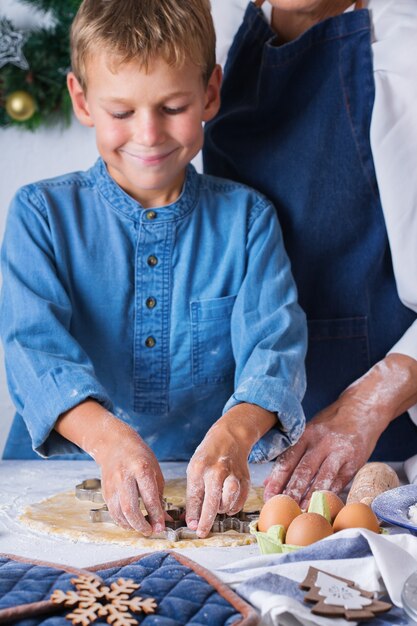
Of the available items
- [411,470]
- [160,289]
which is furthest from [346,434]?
[160,289]

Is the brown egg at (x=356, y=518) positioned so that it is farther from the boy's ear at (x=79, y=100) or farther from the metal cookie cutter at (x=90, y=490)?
the boy's ear at (x=79, y=100)

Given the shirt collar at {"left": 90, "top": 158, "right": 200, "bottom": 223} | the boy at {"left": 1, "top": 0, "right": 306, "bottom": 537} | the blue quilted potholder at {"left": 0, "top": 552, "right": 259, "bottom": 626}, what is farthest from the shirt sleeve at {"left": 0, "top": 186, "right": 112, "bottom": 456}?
the blue quilted potholder at {"left": 0, "top": 552, "right": 259, "bottom": 626}

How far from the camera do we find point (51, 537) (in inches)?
42.4

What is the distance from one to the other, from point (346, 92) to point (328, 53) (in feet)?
0.24

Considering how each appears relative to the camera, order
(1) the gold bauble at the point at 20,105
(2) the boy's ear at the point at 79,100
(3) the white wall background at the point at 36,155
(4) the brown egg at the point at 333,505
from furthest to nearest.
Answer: (3) the white wall background at the point at 36,155, (1) the gold bauble at the point at 20,105, (2) the boy's ear at the point at 79,100, (4) the brown egg at the point at 333,505

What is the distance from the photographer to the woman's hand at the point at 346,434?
129 cm

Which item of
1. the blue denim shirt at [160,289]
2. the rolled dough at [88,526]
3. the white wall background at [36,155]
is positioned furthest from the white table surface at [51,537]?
the white wall background at [36,155]

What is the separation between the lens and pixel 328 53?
5.03ft

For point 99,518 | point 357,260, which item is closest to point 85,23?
point 357,260

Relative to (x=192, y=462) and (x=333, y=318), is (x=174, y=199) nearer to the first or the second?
(x=333, y=318)

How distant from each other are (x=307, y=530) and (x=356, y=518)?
0.23 feet

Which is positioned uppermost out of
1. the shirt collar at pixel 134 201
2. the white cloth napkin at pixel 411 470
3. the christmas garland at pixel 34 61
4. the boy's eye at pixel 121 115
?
the christmas garland at pixel 34 61

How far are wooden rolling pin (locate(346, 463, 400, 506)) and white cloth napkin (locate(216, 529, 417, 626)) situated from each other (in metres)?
0.21

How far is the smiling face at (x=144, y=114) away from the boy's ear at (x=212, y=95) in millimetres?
14
